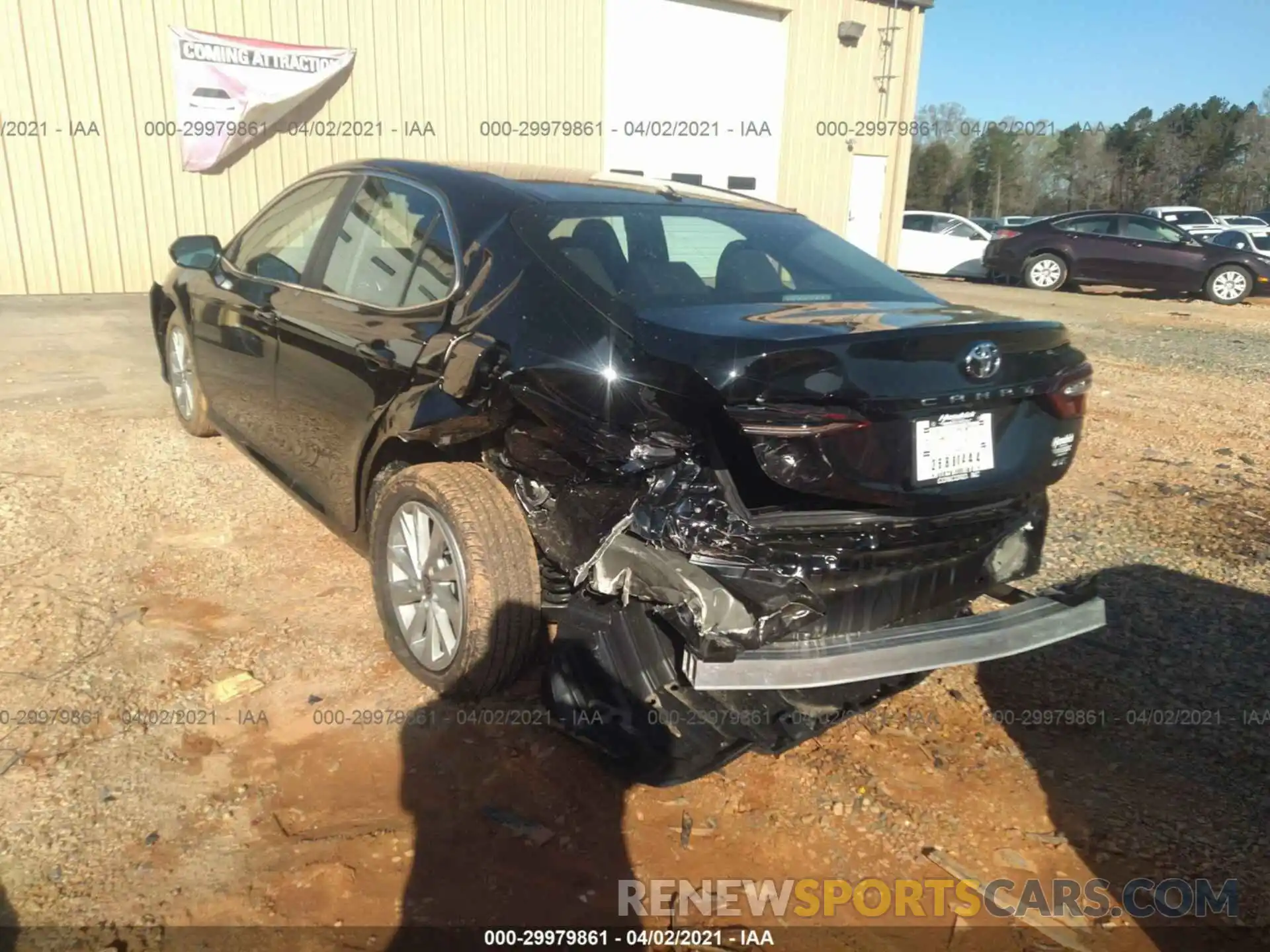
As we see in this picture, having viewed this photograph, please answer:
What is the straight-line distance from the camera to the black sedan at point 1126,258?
16266mm

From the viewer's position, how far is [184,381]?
18.0 feet

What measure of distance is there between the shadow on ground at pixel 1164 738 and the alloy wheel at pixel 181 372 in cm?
430

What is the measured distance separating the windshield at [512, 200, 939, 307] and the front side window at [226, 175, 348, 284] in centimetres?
128

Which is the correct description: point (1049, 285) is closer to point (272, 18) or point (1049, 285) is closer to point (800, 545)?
point (272, 18)

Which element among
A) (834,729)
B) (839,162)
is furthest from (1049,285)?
(834,729)

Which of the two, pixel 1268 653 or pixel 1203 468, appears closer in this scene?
pixel 1268 653

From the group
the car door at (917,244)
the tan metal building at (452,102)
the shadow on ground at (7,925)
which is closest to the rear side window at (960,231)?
the car door at (917,244)

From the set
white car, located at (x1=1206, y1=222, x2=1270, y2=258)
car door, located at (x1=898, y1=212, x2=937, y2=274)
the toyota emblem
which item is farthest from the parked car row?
the toyota emblem

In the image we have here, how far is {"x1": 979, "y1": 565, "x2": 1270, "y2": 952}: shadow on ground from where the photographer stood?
100 inches

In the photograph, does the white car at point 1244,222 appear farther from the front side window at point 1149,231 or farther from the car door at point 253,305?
the car door at point 253,305

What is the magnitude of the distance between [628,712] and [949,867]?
909 mm

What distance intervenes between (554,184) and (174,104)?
344 inches

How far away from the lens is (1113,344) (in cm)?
1094

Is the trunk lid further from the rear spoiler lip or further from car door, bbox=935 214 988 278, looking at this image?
car door, bbox=935 214 988 278
